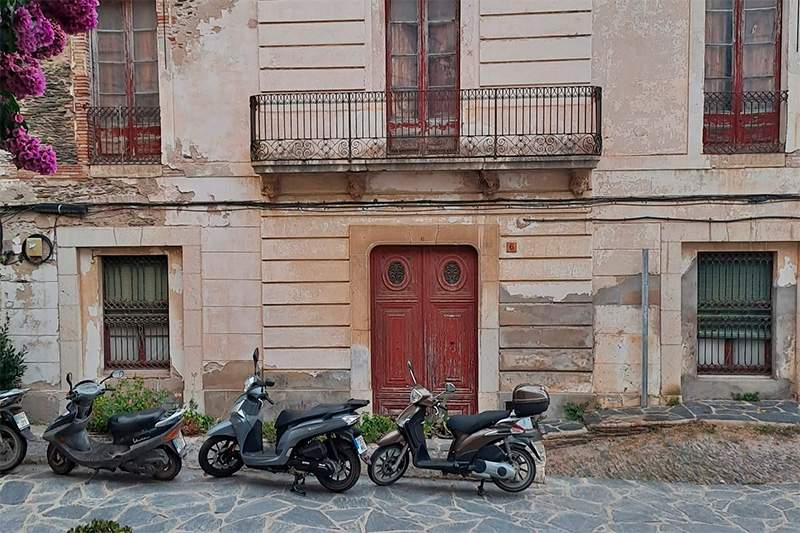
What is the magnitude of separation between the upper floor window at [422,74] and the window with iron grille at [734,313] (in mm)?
4139

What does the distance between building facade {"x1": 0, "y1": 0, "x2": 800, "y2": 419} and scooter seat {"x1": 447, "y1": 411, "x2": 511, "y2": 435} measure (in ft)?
7.08

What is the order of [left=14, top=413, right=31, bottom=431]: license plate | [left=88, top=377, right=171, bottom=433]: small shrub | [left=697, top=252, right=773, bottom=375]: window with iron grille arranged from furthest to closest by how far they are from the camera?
[left=697, top=252, right=773, bottom=375]: window with iron grille < [left=88, top=377, right=171, bottom=433]: small shrub < [left=14, top=413, right=31, bottom=431]: license plate

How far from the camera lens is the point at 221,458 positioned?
624cm

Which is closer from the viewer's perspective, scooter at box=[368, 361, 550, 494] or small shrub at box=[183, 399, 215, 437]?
scooter at box=[368, 361, 550, 494]

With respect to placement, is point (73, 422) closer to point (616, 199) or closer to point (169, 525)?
point (169, 525)

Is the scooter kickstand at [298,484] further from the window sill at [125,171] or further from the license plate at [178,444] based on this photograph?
the window sill at [125,171]

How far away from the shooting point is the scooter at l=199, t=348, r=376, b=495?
5.82 m

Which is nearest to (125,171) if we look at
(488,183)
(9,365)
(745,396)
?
(9,365)

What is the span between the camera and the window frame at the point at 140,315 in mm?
8406

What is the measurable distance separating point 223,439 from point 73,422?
1604 millimetres

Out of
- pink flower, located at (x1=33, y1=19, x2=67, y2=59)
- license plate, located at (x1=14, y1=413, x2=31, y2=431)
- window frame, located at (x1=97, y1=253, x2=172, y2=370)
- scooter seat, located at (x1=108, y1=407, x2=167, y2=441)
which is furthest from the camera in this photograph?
window frame, located at (x1=97, y1=253, x2=172, y2=370)

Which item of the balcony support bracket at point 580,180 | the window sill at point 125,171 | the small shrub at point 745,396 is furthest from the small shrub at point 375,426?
the small shrub at point 745,396

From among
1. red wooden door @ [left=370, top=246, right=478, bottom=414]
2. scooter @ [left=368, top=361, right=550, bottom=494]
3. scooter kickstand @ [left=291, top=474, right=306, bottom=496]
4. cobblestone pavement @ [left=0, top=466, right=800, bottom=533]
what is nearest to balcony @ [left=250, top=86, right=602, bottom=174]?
red wooden door @ [left=370, top=246, right=478, bottom=414]

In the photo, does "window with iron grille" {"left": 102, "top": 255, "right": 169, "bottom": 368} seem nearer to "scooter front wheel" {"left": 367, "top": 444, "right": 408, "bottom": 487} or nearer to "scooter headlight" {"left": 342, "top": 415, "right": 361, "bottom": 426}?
"scooter headlight" {"left": 342, "top": 415, "right": 361, "bottom": 426}
